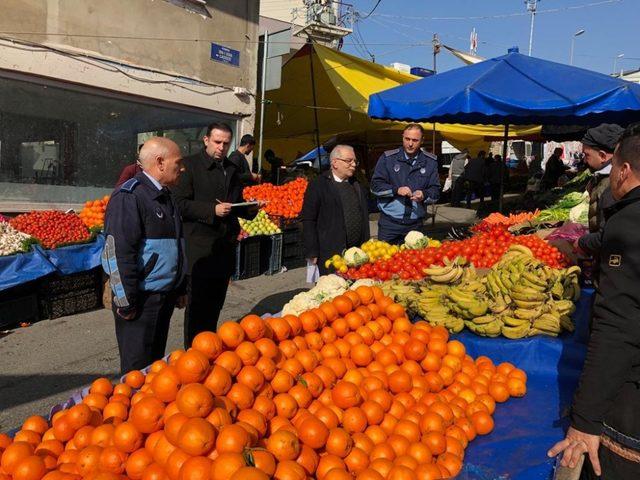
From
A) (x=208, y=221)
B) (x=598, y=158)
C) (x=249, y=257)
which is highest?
(x=598, y=158)

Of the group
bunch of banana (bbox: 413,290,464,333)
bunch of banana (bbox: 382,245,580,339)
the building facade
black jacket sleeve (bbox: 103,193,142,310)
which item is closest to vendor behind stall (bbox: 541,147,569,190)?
the building facade

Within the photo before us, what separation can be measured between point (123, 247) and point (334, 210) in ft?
7.44

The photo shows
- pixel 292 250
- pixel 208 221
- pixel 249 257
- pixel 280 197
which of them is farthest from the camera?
pixel 280 197

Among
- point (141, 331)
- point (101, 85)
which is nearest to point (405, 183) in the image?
point (141, 331)

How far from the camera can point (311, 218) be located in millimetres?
4770

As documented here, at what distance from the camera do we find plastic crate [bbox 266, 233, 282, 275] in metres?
8.60

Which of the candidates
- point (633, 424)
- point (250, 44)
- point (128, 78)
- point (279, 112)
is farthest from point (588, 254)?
point (279, 112)

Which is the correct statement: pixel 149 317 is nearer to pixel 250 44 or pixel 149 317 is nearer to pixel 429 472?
pixel 429 472

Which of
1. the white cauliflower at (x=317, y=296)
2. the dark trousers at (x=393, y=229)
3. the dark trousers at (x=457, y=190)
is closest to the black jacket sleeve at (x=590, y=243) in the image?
the white cauliflower at (x=317, y=296)

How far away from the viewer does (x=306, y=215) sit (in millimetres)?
4762

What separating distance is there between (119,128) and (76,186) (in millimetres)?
1293

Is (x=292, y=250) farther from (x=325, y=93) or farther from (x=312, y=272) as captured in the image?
(x=325, y=93)

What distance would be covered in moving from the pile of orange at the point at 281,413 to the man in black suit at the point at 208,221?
172 cm

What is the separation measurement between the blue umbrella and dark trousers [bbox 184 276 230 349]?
393cm
